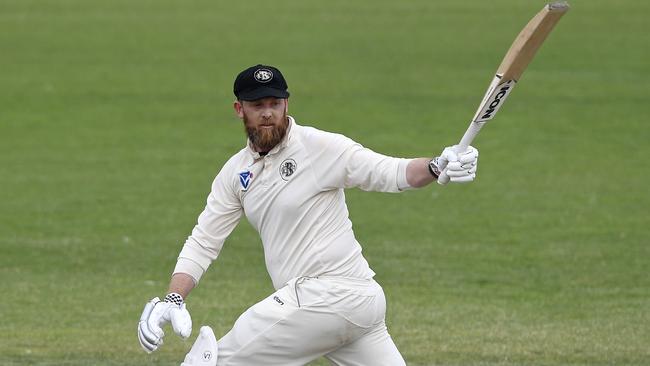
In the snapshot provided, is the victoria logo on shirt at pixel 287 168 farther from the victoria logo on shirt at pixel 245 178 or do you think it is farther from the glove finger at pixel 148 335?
the glove finger at pixel 148 335

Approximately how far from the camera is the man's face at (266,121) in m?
7.45

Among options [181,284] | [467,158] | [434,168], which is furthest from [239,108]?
[467,158]

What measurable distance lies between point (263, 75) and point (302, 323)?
4.41 ft

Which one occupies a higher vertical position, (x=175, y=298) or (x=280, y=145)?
(x=280, y=145)

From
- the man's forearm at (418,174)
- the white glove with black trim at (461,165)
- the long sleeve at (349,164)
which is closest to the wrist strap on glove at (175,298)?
the long sleeve at (349,164)

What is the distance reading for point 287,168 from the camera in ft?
24.5

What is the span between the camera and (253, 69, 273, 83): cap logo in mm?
7422

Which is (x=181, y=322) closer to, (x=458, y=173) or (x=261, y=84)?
(x=261, y=84)

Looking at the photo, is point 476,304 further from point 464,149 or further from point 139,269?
point 464,149

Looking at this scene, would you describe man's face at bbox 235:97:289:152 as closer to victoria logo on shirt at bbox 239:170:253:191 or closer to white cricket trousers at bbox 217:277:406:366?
victoria logo on shirt at bbox 239:170:253:191

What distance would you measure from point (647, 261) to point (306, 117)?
11.5 meters

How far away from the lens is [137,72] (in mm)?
30359

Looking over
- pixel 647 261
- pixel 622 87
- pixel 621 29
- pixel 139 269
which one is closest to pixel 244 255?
pixel 139 269

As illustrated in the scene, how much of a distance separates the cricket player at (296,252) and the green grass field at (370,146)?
11.9 ft
